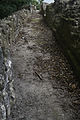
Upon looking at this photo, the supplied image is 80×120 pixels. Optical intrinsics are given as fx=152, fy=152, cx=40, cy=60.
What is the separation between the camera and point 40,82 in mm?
5211

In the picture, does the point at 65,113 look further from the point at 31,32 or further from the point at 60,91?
the point at 31,32

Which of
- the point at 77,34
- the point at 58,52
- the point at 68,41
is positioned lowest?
the point at 58,52

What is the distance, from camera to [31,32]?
10242 mm

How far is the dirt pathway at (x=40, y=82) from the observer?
399 centimetres

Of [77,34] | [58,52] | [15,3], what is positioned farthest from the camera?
[15,3]

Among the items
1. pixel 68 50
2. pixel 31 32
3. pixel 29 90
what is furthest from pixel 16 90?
pixel 31 32

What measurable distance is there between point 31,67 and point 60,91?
179 cm

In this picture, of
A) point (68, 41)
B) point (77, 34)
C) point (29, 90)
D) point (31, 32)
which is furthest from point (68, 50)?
point (31, 32)

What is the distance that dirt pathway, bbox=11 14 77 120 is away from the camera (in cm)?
399

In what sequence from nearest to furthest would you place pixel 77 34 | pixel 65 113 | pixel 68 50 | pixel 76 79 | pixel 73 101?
pixel 65 113, pixel 73 101, pixel 76 79, pixel 77 34, pixel 68 50

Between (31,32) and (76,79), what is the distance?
19.8ft

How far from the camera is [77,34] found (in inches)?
215

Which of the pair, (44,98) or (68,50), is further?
(68,50)

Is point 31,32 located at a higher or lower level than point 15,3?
lower
